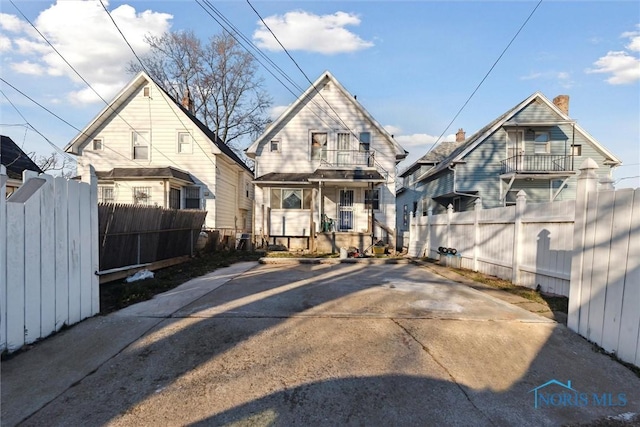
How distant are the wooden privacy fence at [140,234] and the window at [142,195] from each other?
21.4 ft

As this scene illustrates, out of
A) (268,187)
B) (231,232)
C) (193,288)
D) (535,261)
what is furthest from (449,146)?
(193,288)

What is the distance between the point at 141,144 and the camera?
56.5 ft

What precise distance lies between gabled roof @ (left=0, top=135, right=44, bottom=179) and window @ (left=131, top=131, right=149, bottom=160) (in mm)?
4225

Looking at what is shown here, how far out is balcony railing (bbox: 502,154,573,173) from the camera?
1755 cm

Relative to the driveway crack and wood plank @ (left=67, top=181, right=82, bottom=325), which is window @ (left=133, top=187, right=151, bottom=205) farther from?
the driveway crack

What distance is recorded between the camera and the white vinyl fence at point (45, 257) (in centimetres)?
339

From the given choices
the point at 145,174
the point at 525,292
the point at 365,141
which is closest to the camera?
the point at 525,292

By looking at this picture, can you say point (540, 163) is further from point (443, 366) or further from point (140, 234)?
point (140, 234)

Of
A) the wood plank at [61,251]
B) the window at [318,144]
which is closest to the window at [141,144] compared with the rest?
the window at [318,144]

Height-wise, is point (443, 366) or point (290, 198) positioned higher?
point (290, 198)

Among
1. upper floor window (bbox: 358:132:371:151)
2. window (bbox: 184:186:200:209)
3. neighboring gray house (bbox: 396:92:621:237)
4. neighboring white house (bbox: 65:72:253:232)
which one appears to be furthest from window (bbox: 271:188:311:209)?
neighboring gray house (bbox: 396:92:621:237)

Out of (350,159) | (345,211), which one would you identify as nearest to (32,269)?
(345,211)

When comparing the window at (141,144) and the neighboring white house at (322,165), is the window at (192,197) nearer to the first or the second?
the window at (141,144)

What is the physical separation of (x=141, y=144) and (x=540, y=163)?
21505 mm
